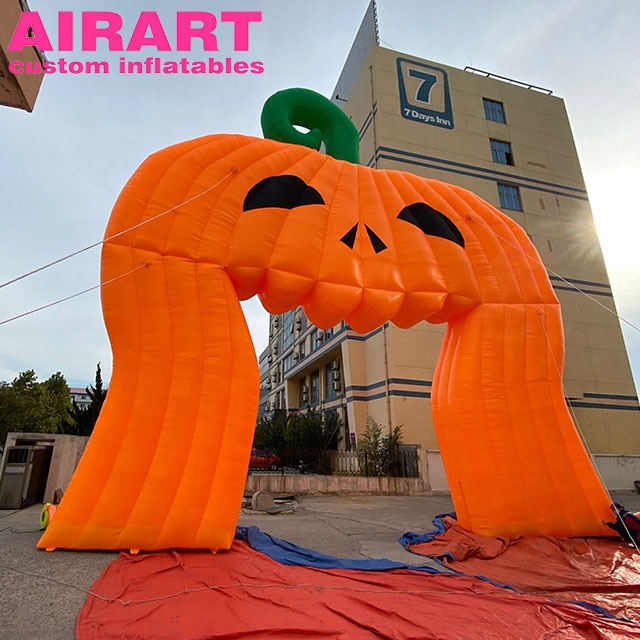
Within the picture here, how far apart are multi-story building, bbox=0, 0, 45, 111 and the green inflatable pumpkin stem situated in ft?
11.8

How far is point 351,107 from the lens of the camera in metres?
20.4

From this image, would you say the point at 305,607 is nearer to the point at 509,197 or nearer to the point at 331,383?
the point at 331,383

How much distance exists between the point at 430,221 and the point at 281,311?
2391 mm

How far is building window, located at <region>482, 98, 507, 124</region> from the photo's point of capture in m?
20.3

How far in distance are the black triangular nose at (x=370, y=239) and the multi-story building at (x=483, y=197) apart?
36.0 ft

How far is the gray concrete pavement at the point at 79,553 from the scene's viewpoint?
2412mm

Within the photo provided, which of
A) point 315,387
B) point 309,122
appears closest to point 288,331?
point 315,387

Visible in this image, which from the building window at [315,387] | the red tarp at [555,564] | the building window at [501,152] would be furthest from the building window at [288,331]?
the red tarp at [555,564]

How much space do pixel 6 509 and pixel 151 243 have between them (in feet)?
15.9

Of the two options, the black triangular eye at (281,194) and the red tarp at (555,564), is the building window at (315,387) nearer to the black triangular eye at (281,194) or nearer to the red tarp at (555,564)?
the red tarp at (555,564)

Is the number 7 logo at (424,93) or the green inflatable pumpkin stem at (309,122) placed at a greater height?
the number 7 logo at (424,93)

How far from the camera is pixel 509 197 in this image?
1931cm

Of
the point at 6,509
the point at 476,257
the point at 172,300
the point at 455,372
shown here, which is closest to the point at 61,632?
the point at 172,300

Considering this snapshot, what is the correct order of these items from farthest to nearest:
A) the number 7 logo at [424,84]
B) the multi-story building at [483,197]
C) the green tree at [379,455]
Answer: the number 7 logo at [424,84]
the multi-story building at [483,197]
the green tree at [379,455]
